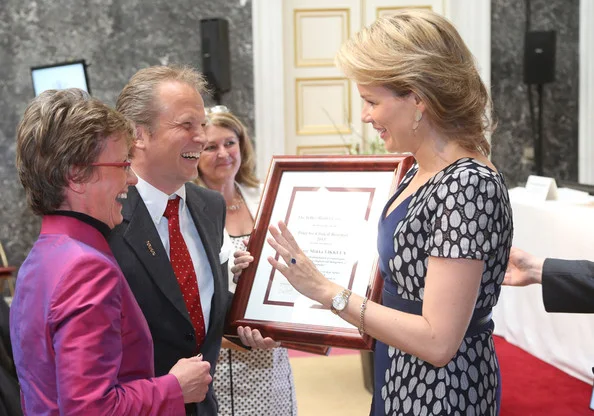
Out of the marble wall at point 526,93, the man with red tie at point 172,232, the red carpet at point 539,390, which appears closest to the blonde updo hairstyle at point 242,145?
the man with red tie at point 172,232

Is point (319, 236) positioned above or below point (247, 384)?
above

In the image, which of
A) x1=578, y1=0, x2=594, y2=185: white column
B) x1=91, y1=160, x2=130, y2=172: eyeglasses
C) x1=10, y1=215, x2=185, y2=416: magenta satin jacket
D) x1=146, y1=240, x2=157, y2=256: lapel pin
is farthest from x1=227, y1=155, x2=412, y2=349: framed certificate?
x1=578, y1=0, x2=594, y2=185: white column

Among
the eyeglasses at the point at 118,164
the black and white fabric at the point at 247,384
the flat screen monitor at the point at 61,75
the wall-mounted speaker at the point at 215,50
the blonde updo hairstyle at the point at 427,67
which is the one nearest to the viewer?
the eyeglasses at the point at 118,164

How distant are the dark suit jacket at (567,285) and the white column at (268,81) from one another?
17.2 feet

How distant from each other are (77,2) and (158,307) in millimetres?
6117

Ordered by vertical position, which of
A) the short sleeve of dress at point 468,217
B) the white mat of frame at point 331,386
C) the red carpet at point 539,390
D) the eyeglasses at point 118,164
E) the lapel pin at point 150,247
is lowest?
the white mat of frame at point 331,386

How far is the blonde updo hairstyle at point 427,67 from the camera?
1.82 m

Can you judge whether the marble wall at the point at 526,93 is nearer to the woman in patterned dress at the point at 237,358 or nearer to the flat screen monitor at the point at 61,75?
the flat screen monitor at the point at 61,75

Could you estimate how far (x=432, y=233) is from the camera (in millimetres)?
1778

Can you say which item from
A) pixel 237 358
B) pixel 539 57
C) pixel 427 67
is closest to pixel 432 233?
pixel 427 67

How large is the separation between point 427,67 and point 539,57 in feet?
21.5

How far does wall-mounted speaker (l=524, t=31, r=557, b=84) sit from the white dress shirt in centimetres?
633

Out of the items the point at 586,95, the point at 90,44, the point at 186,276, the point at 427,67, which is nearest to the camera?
the point at 427,67

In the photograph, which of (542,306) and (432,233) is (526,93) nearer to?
(542,306)
